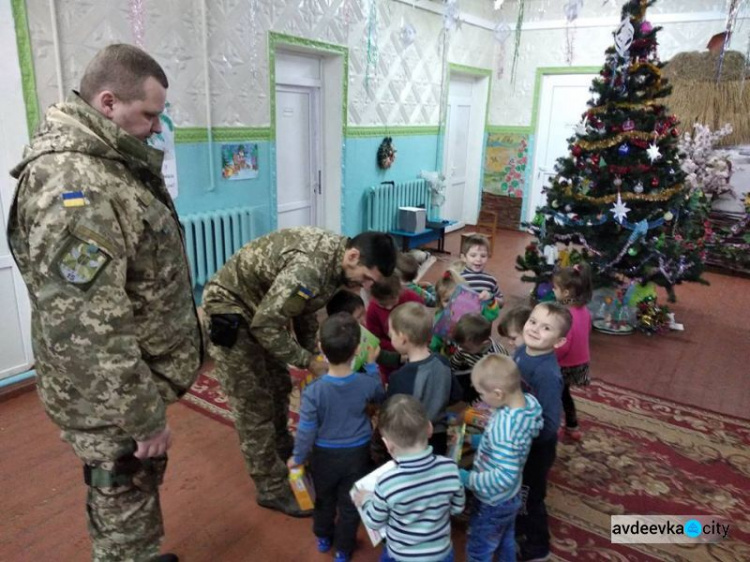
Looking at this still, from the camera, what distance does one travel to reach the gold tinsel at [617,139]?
397cm

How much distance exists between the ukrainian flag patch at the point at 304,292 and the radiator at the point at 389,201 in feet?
13.3

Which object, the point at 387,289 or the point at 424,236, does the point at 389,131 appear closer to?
the point at 424,236

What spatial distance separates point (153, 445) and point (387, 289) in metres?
1.29

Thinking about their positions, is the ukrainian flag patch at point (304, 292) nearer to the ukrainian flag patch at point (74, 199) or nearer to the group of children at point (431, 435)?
the group of children at point (431, 435)

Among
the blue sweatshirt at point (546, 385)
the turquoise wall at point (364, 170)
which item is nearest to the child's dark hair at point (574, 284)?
the blue sweatshirt at point (546, 385)

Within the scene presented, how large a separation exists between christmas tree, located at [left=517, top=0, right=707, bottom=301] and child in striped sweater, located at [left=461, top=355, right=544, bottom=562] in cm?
290

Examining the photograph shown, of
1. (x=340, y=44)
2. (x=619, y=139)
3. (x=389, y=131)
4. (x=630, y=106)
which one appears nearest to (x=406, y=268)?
(x=619, y=139)

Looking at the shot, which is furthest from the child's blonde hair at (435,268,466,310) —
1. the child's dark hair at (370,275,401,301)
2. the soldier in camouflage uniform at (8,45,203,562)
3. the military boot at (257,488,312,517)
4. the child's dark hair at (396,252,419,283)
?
the soldier in camouflage uniform at (8,45,203,562)

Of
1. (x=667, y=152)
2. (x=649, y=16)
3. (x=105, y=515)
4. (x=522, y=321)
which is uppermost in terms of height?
(x=649, y=16)

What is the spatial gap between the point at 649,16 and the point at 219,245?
590 cm

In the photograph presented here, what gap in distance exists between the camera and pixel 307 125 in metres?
5.21

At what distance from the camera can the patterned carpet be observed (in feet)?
6.97

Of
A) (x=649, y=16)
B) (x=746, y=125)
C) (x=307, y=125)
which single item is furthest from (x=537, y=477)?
(x=649, y=16)

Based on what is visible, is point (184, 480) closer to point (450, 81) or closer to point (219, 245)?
point (219, 245)
